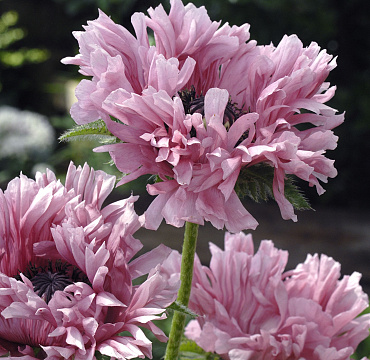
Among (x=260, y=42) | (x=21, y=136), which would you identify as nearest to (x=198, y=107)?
(x=260, y=42)

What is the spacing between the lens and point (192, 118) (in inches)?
18.9

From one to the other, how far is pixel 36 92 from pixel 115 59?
13.5ft

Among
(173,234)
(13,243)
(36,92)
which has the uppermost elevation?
(13,243)

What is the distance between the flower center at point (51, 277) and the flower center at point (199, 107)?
176 millimetres

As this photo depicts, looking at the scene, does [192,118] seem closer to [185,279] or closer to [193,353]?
[185,279]

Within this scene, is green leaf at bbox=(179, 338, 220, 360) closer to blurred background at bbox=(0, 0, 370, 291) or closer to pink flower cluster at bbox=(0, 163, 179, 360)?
pink flower cluster at bbox=(0, 163, 179, 360)

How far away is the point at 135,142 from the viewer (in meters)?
0.50

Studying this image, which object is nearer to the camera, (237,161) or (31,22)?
(237,161)

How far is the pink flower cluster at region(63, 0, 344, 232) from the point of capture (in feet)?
1.56

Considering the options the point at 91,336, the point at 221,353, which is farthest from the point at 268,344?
the point at 91,336

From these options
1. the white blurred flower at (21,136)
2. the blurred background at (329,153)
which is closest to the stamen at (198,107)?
the blurred background at (329,153)

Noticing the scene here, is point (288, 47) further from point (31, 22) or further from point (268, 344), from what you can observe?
point (31, 22)

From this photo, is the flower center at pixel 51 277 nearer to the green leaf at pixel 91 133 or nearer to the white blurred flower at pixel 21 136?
the green leaf at pixel 91 133

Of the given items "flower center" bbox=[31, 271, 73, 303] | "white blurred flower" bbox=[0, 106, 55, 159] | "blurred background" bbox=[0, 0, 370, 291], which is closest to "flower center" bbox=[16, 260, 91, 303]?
"flower center" bbox=[31, 271, 73, 303]
